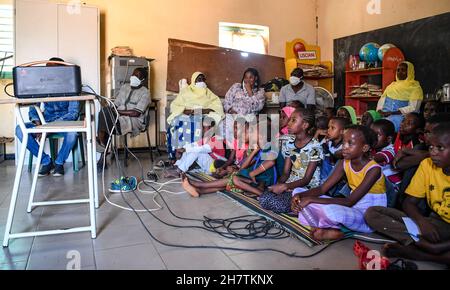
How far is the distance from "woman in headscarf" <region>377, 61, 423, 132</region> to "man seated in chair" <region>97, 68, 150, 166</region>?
2.98 m

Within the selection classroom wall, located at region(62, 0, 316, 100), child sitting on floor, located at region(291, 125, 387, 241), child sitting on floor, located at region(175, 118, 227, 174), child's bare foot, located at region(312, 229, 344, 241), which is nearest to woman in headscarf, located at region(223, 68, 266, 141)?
child sitting on floor, located at region(175, 118, 227, 174)

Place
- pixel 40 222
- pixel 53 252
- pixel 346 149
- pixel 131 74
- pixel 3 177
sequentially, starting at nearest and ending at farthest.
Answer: pixel 53 252 → pixel 346 149 → pixel 40 222 → pixel 3 177 → pixel 131 74

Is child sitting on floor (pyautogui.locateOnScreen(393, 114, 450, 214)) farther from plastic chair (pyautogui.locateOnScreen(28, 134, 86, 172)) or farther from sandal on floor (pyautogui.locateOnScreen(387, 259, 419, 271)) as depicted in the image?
plastic chair (pyautogui.locateOnScreen(28, 134, 86, 172))

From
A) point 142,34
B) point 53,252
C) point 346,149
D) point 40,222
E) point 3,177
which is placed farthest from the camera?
point 142,34

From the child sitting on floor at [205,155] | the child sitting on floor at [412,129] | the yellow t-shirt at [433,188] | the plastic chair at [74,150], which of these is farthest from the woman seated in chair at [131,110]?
the yellow t-shirt at [433,188]

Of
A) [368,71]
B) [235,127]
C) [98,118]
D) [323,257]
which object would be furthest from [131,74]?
[323,257]

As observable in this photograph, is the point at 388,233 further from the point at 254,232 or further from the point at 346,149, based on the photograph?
the point at 254,232

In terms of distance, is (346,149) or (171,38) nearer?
(346,149)

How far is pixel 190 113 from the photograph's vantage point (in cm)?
477

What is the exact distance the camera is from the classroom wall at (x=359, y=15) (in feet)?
17.3

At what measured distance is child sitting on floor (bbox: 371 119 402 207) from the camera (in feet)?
7.48

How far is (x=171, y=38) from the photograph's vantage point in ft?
19.5

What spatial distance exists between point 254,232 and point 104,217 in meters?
1.03

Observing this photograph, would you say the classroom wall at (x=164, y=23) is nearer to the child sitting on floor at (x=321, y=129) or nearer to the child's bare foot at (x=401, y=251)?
the child sitting on floor at (x=321, y=129)
